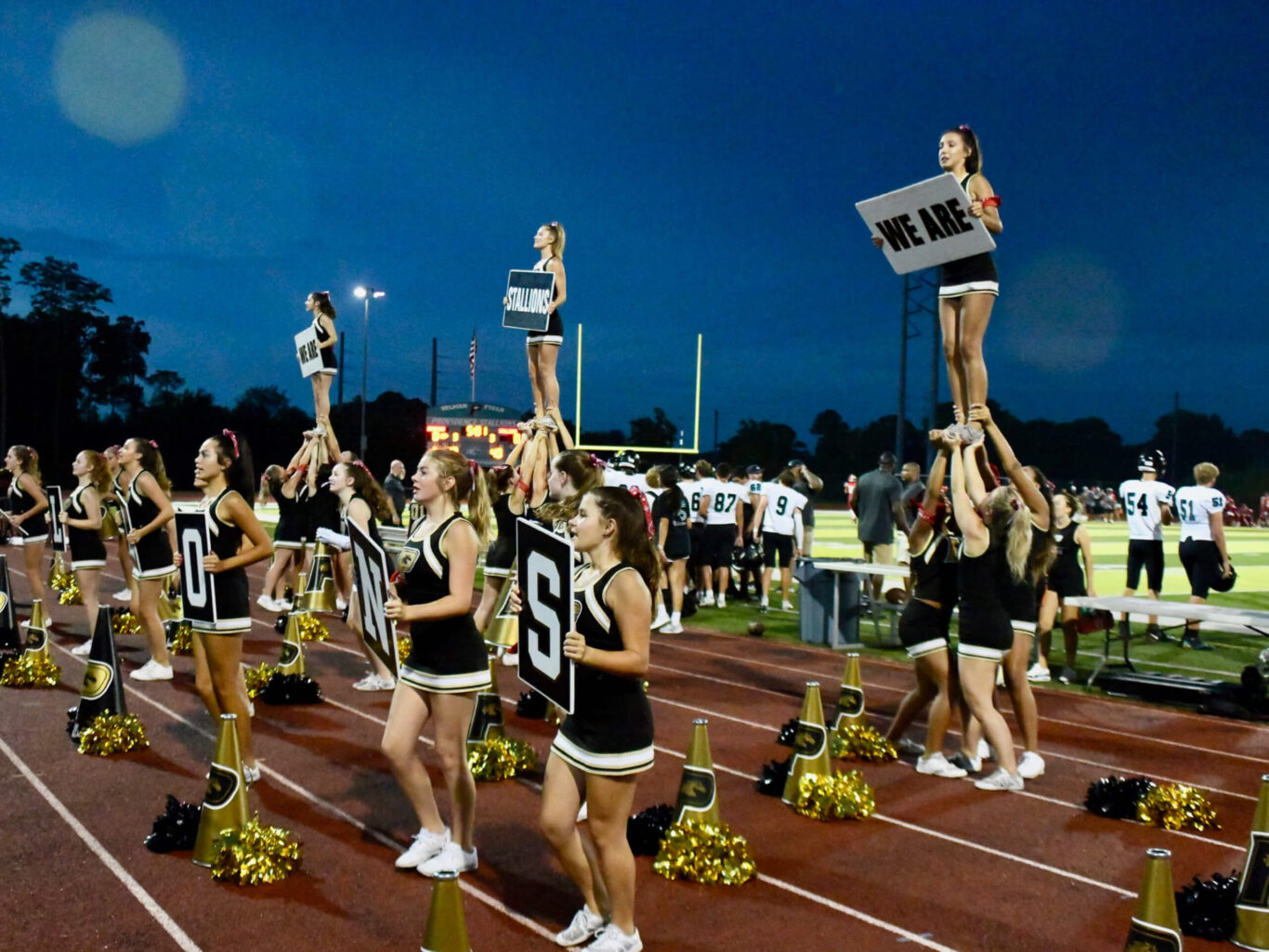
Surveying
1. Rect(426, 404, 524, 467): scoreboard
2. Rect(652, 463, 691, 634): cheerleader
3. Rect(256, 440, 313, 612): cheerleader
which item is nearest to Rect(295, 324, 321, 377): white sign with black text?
Rect(256, 440, 313, 612): cheerleader

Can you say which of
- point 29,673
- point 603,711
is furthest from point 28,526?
point 603,711

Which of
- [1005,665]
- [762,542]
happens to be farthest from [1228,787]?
[762,542]

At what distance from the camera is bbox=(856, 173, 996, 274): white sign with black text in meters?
5.38

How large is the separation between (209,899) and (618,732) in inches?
81.9

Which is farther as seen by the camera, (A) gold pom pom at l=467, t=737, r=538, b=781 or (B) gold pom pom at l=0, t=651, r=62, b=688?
(B) gold pom pom at l=0, t=651, r=62, b=688

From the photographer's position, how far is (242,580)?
5.61 metres

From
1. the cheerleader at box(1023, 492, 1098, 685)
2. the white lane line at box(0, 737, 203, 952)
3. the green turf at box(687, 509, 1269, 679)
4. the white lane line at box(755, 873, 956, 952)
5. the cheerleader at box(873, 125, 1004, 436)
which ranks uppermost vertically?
the cheerleader at box(873, 125, 1004, 436)

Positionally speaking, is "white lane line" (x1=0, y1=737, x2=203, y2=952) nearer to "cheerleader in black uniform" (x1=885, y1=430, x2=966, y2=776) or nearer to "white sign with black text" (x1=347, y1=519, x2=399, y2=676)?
"white sign with black text" (x1=347, y1=519, x2=399, y2=676)

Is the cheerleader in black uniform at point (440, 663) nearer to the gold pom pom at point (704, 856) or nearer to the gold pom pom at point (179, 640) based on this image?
the gold pom pom at point (704, 856)

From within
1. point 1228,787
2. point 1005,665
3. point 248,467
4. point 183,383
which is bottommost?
point 1228,787

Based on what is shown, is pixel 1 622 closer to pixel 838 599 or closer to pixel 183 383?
pixel 838 599

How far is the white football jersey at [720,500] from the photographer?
45.2 feet

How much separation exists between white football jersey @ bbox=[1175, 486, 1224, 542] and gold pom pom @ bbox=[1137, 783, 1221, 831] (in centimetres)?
645

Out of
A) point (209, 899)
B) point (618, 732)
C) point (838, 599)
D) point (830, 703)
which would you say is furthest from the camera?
point (838, 599)
